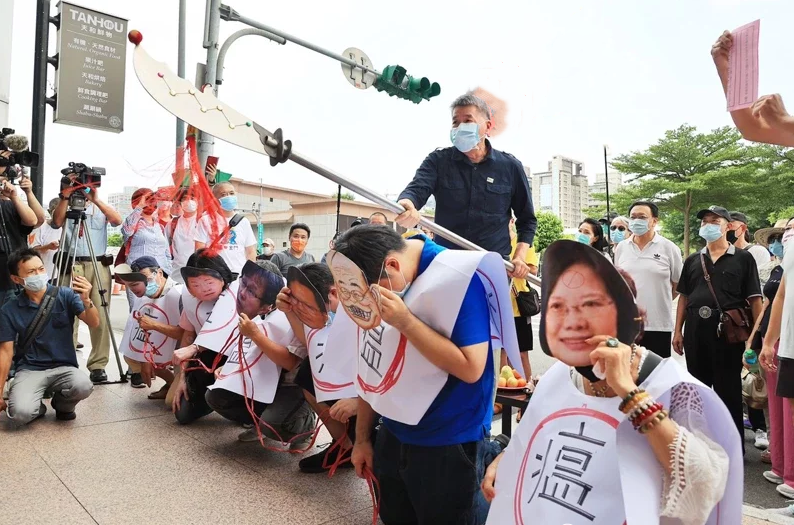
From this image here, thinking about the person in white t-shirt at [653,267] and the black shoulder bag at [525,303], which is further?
the black shoulder bag at [525,303]

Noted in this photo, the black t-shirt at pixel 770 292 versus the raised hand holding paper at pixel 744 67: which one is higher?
the raised hand holding paper at pixel 744 67

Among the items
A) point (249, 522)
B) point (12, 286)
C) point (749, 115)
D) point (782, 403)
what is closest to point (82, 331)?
point (12, 286)

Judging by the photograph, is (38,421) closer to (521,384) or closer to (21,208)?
(21,208)

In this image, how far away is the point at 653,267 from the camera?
421 centimetres

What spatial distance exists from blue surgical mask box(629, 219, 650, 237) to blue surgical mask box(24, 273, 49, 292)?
3.93 meters

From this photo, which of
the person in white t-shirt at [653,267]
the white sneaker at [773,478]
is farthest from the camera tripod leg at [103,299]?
the white sneaker at [773,478]

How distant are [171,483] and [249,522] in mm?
612

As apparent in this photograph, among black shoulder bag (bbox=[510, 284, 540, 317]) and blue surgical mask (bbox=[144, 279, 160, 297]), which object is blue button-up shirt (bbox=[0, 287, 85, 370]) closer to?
blue surgical mask (bbox=[144, 279, 160, 297])

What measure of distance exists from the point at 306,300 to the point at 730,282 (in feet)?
9.01

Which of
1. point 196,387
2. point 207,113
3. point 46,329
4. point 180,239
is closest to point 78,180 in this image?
point 180,239

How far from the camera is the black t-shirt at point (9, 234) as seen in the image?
4.39 meters

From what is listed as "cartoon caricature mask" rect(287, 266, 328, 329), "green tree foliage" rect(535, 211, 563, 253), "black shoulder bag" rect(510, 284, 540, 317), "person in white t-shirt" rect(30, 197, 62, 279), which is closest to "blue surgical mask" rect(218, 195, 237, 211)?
"person in white t-shirt" rect(30, 197, 62, 279)

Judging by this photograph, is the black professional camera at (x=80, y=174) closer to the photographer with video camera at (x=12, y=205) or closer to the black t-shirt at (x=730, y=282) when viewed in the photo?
the photographer with video camera at (x=12, y=205)

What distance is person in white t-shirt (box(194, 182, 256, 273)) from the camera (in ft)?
14.5
